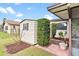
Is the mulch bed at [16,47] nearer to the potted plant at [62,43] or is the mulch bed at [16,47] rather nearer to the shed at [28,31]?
the shed at [28,31]

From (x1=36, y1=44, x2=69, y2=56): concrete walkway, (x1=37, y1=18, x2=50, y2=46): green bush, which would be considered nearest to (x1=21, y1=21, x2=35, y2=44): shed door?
(x1=37, y1=18, x2=50, y2=46): green bush

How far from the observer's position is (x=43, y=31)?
3.17 meters

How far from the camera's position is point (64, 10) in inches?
124

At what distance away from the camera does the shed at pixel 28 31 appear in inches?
125

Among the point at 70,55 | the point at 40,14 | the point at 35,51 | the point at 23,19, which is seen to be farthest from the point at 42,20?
the point at 70,55

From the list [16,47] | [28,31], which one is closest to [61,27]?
[28,31]

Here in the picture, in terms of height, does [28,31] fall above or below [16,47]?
above

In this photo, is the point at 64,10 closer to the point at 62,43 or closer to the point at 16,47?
the point at 62,43

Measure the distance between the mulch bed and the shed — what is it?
65mm

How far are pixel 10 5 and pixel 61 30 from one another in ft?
2.80

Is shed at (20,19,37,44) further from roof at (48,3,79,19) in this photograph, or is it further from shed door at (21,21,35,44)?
roof at (48,3,79,19)

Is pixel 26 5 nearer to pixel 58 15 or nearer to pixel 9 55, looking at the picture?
pixel 58 15

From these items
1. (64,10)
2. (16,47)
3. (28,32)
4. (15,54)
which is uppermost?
(64,10)

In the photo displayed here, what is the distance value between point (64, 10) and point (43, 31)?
0.45m
